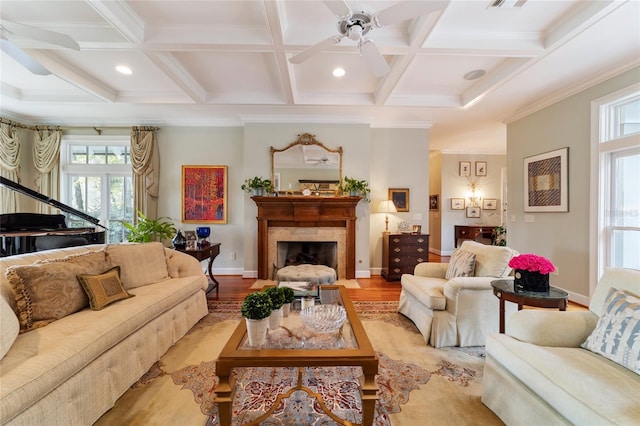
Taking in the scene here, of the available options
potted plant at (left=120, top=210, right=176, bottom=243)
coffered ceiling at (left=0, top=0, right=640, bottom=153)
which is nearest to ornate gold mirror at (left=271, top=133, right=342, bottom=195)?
coffered ceiling at (left=0, top=0, right=640, bottom=153)

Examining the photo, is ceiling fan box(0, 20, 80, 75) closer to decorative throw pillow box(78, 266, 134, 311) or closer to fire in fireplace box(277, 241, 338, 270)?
decorative throw pillow box(78, 266, 134, 311)

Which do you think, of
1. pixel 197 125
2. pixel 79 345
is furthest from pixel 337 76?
pixel 79 345

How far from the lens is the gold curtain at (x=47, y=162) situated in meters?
4.60

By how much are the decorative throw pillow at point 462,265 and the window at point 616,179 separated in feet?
6.65

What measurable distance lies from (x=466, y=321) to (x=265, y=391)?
1.79m

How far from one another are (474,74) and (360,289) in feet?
10.9

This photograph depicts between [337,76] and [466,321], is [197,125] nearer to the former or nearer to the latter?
[337,76]

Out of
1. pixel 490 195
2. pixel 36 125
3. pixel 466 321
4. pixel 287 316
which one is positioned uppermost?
pixel 36 125

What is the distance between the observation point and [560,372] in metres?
1.22

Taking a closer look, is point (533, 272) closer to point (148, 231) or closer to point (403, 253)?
point (403, 253)

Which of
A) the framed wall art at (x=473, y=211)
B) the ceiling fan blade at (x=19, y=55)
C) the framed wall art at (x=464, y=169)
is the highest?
the ceiling fan blade at (x=19, y=55)

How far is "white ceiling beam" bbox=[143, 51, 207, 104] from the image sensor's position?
282 centimetres

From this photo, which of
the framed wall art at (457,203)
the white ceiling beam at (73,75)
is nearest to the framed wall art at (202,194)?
the white ceiling beam at (73,75)

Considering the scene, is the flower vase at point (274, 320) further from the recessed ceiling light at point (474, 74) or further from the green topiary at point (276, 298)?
the recessed ceiling light at point (474, 74)
